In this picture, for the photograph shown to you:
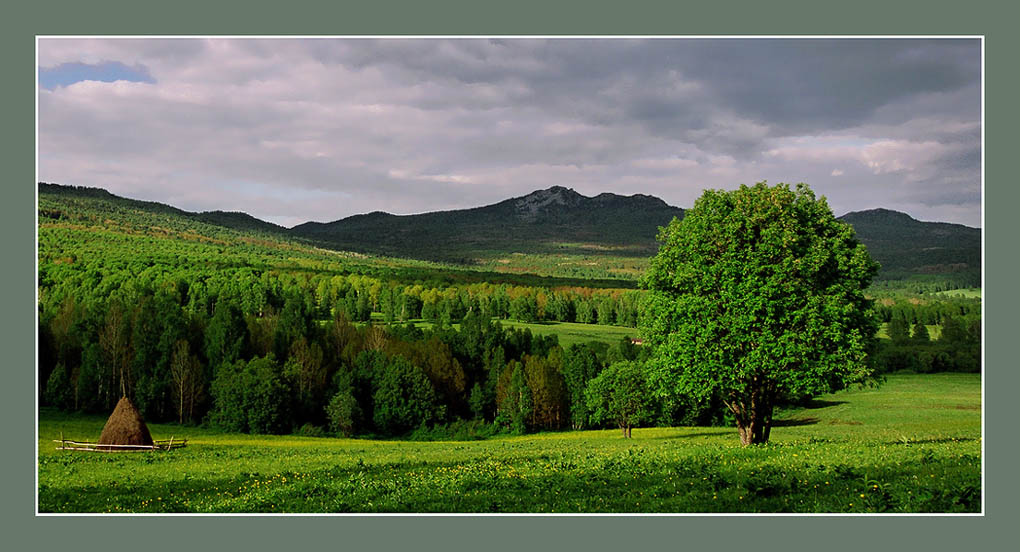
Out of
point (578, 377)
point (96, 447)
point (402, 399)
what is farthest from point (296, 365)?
point (96, 447)

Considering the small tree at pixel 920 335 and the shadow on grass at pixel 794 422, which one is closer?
the small tree at pixel 920 335

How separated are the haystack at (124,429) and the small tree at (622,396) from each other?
3075 centimetres

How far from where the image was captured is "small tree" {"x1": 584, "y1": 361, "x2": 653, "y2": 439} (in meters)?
48.9

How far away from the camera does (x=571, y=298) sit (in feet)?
320

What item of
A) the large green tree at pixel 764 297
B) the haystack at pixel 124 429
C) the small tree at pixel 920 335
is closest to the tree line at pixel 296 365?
the haystack at pixel 124 429

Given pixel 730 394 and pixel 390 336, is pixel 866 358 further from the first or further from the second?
pixel 390 336

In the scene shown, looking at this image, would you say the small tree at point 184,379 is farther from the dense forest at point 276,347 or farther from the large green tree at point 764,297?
the large green tree at point 764,297

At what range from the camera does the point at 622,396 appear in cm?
4912

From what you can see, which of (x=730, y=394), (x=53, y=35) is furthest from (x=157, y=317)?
(x=730, y=394)

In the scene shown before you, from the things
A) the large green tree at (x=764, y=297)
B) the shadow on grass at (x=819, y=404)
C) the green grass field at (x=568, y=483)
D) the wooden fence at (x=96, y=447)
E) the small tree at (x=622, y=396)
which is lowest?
the shadow on grass at (x=819, y=404)

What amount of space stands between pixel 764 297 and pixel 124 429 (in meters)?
22.6

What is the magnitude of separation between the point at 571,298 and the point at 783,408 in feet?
153

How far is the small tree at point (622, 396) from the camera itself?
48906mm

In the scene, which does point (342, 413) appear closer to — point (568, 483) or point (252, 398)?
point (252, 398)
